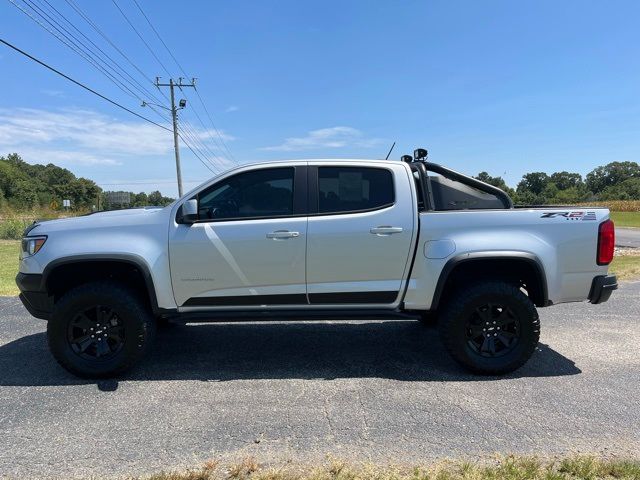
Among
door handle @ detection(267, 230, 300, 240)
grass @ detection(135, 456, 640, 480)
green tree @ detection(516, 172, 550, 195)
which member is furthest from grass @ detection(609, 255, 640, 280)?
green tree @ detection(516, 172, 550, 195)

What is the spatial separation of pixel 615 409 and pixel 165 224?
12.9ft

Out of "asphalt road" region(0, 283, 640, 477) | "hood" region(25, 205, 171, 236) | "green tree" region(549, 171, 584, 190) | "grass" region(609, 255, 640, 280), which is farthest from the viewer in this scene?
"green tree" region(549, 171, 584, 190)

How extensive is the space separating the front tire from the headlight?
495 millimetres

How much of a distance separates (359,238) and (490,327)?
1454mm

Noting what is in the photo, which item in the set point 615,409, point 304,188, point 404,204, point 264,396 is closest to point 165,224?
point 304,188

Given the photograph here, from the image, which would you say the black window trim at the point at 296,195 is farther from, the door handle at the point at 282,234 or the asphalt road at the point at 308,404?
the asphalt road at the point at 308,404

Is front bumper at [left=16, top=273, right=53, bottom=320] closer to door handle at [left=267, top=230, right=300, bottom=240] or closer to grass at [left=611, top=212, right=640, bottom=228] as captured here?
door handle at [left=267, top=230, right=300, bottom=240]

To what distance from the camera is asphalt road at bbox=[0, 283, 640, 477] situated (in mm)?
2971

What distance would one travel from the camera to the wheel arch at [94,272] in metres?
4.07

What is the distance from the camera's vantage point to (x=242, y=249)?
4.11 metres

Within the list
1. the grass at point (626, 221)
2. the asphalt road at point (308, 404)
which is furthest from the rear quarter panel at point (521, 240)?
the grass at point (626, 221)

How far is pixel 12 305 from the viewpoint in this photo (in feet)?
23.4

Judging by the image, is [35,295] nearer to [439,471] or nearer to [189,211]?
[189,211]

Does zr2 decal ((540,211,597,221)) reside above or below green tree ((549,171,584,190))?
below
